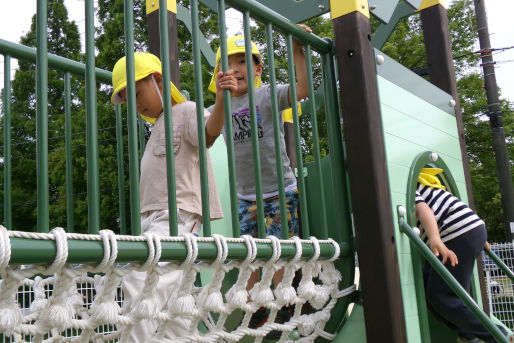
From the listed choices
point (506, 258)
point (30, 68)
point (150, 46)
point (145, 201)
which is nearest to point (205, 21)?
point (30, 68)

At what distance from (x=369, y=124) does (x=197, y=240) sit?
2.92 ft

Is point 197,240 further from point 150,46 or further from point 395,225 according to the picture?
point 150,46

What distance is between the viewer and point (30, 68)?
14672 mm

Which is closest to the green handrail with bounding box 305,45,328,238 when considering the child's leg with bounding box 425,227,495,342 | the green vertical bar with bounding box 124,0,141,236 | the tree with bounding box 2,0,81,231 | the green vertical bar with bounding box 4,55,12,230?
the child's leg with bounding box 425,227,495,342

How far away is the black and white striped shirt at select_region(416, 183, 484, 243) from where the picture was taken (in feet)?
7.59

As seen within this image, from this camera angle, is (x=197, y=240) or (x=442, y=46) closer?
(x=197, y=240)

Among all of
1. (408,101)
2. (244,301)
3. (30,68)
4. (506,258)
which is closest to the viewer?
(244,301)

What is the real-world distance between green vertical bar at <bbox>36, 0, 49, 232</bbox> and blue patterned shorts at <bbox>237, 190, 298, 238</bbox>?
1575 mm

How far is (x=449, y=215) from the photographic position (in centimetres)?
232

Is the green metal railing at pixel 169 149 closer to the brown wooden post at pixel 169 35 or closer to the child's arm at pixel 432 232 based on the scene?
the child's arm at pixel 432 232

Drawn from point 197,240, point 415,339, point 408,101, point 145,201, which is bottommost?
point 415,339

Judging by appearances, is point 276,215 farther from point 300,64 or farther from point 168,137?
point 168,137

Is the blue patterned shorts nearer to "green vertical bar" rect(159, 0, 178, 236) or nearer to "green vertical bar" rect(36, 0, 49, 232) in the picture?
"green vertical bar" rect(159, 0, 178, 236)

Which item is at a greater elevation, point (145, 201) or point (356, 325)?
point (145, 201)
